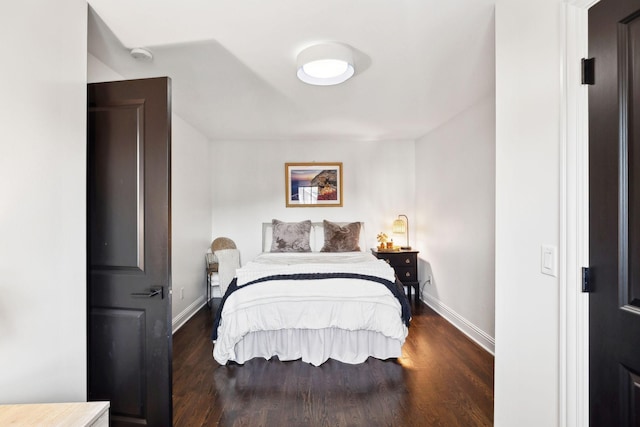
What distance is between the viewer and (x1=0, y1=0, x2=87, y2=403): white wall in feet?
3.92

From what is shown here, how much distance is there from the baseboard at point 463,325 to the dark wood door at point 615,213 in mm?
1821

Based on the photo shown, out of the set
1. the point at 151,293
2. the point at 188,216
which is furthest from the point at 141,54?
the point at 188,216

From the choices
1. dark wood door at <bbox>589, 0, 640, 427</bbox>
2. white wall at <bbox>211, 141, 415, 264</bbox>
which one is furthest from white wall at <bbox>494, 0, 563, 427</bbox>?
white wall at <bbox>211, 141, 415, 264</bbox>

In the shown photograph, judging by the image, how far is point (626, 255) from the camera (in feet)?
3.31

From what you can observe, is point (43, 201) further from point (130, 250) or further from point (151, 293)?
point (151, 293)

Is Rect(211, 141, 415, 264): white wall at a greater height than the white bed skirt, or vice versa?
Rect(211, 141, 415, 264): white wall

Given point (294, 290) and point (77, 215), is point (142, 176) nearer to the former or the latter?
point (77, 215)

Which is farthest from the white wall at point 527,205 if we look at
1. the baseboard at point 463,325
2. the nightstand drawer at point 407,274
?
the nightstand drawer at point 407,274

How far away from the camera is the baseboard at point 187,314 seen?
3484 millimetres

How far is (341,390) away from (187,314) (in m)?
2.33

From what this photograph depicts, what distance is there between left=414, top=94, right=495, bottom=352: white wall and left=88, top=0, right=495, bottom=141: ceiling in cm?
40

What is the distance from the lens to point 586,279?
3.72 feet

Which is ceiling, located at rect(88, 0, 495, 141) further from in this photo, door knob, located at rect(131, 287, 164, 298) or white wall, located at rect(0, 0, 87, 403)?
door knob, located at rect(131, 287, 164, 298)

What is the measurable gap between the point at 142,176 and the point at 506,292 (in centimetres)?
195
